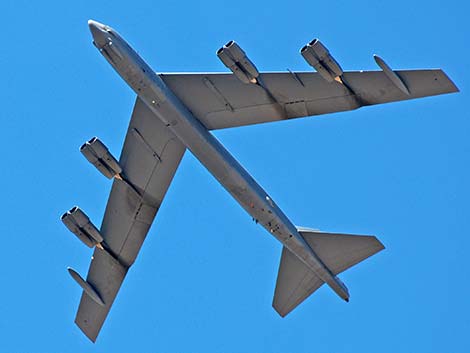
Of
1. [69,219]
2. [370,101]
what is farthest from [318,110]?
[69,219]

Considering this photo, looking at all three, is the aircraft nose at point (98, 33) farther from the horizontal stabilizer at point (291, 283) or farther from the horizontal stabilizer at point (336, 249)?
the horizontal stabilizer at point (291, 283)

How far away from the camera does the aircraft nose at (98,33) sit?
138ft

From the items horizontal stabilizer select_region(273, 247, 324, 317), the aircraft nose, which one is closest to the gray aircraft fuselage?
the aircraft nose

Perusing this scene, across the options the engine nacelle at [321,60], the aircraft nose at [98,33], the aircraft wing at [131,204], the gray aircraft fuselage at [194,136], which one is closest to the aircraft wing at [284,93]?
the gray aircraft fuselage at [194,136]

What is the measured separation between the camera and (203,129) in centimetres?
4412

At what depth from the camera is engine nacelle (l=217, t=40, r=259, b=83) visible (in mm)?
42219

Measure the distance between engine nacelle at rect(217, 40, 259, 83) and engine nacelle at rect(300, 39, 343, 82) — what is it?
2.17 meters

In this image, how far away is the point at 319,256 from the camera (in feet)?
151

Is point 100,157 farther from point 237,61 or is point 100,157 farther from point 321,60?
point 321,60

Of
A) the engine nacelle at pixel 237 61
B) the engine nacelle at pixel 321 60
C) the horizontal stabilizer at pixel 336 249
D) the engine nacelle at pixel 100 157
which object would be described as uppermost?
the engine nacelle at pixel 100 157

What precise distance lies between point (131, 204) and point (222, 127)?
6.21 metres

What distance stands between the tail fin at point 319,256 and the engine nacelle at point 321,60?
295 inches

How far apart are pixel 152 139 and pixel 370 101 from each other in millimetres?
9593

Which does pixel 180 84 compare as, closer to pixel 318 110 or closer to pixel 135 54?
pixel 135 54
